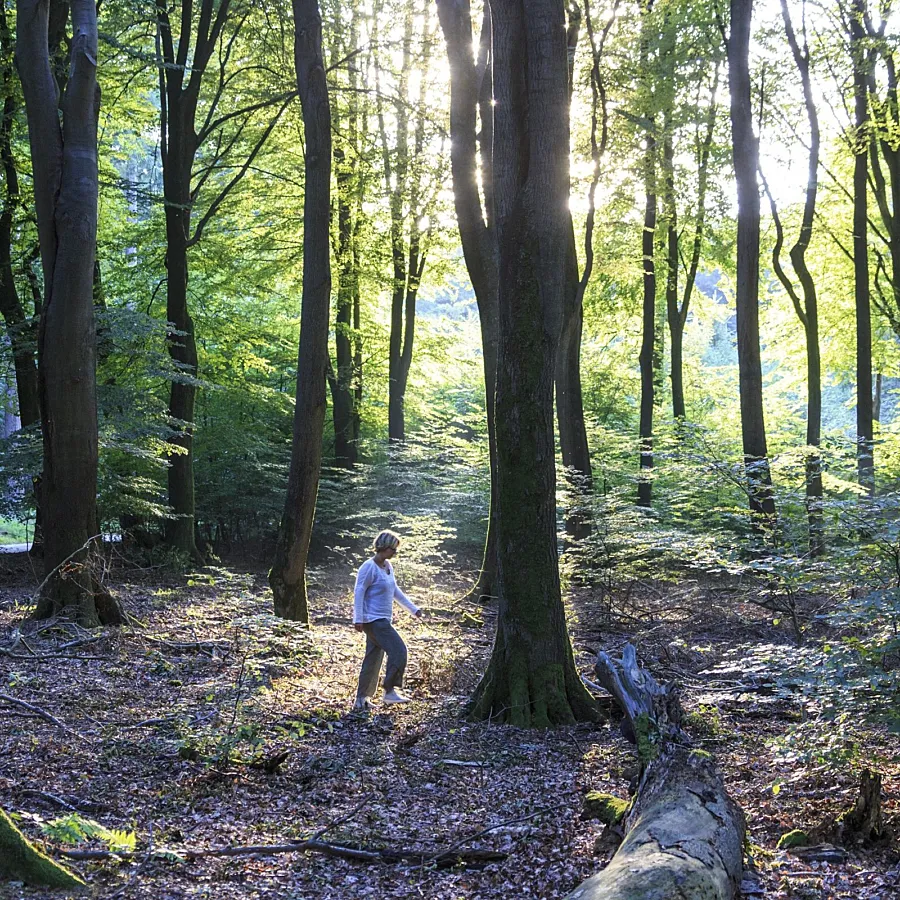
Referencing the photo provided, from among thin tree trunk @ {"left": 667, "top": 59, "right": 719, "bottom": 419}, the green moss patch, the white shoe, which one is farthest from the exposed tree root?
thin tree trunk @ {"left": 667, "top": 59, "right": 719, "bottom": 419}

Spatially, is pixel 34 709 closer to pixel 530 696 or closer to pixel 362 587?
pixel 362 587

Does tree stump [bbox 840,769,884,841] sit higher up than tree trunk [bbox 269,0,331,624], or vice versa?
tree trunk [bbox 269,0,331,624]

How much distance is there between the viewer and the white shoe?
8.10 meters

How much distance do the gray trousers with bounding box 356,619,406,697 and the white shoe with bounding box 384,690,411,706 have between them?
58 millimetres

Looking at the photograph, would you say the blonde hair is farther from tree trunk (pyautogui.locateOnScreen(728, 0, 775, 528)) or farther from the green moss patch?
tree trunk (pyautogui.locateOnScreen(728, 0, 775, 528))

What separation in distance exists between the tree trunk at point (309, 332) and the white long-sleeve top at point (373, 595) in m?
2.94

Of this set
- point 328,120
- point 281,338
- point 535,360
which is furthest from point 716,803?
point 281,338

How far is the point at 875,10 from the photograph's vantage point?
55.9 feet

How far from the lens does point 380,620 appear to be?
823 cm

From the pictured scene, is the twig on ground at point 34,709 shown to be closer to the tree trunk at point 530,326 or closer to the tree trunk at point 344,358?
the tree trunk at point 530,326

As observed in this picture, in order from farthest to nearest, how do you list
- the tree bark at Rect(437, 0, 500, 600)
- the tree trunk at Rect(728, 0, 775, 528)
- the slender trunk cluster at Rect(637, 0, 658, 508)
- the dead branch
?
the slender trunk cluster at Rect(637, 0, 658, 508) → the tree trunk at Rect(728, 0, 775, 528) → the tree bark at Rect(437, 0, 500, 600) → the dead branch

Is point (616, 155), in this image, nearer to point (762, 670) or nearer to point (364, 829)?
point (762, 670)

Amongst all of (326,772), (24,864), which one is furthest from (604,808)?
(24,864)

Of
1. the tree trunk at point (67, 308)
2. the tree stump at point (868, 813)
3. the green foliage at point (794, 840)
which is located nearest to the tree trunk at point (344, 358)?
the tree trunk at point (67, 308)
